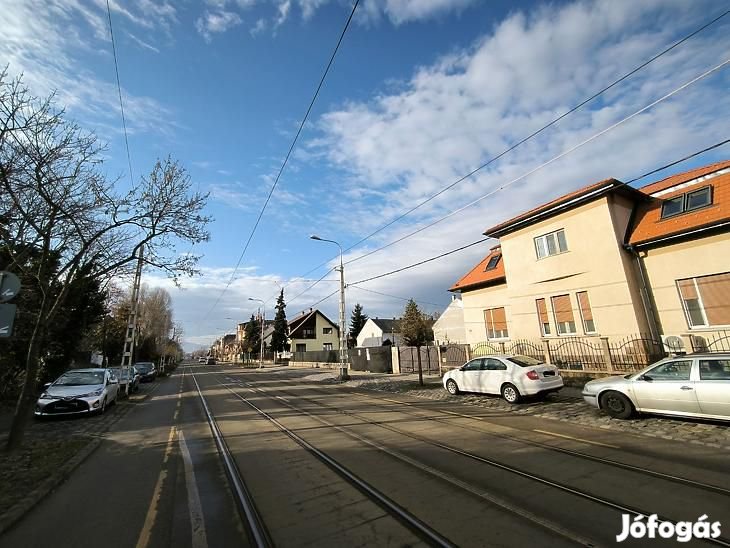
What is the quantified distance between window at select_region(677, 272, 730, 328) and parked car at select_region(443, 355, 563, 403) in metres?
6.66

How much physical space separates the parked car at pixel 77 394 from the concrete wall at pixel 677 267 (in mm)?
21604

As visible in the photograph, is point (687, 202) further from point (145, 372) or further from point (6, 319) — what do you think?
point (145, 372)

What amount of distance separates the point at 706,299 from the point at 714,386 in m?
8.45

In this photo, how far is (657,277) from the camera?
1518 centimetres

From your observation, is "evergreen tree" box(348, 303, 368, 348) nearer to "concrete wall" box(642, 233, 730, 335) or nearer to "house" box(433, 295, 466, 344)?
"house" box(433, 295, 466, 344)

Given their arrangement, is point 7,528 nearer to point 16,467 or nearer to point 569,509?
point 16,467

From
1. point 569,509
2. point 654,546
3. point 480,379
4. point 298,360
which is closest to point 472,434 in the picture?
point 569,509

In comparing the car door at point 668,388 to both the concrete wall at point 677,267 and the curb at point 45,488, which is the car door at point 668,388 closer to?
the concrete wall at point 677,267

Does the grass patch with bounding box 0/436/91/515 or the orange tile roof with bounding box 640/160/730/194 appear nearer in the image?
the grass patch with bounding box 0/436/91/515

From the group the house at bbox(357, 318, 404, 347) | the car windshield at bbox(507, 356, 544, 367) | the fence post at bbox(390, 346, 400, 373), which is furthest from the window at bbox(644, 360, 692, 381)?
the house at bbox(357, 318, 404, 347)

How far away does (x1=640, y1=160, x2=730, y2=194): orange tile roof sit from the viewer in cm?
1585

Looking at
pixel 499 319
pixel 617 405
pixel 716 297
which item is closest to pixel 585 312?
pixel 716 297

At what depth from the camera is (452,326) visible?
46.6m

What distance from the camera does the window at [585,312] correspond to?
16547 mm
